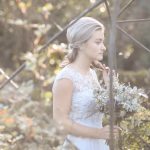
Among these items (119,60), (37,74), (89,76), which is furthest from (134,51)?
(89,76)

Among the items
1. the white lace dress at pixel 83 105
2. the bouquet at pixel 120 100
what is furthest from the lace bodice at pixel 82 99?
the bouquet at pixel 120 100

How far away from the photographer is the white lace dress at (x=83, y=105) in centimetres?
334


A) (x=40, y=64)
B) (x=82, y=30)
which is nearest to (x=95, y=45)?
(x=82, y=30)

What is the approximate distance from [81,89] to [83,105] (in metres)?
0.10

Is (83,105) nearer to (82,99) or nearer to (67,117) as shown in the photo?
(82,99)

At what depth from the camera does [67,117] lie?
3215mm

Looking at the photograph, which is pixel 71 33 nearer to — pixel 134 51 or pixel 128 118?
pixel 128 118

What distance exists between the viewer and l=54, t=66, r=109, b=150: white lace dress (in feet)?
11.0

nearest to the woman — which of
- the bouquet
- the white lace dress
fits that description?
the white lace dress

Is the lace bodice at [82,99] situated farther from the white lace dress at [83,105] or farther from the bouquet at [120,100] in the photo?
the bouquet at [120,100]

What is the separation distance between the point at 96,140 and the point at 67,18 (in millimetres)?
5993

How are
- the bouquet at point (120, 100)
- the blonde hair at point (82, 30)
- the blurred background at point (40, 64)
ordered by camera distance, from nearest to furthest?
1. the blurred background at point (40, 64)
2. the bouquet at point (120, 100)
3. the blonde hair at point (82, 30)

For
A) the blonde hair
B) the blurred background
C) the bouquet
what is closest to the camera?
the blurred background

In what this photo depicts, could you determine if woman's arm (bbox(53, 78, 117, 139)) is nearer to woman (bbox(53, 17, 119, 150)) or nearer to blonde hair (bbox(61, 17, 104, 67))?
woman (bbox(53, 17, 119, 150))
